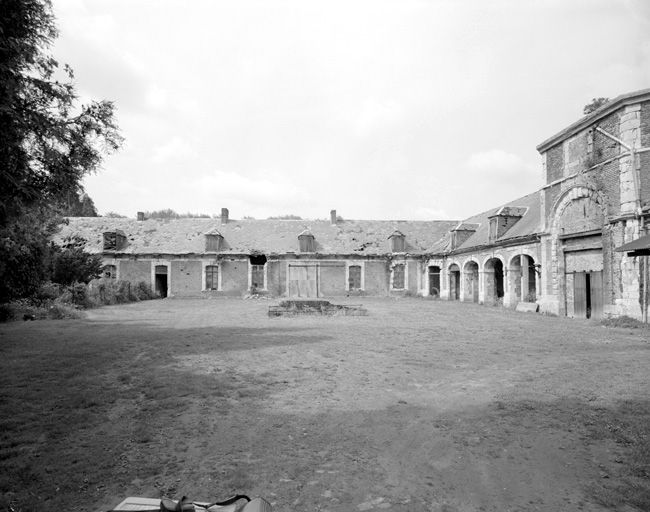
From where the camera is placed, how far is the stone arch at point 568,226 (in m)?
14.7

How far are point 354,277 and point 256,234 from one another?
343 inches

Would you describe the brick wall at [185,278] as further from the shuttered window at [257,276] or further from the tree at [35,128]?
the tree at [35,128]

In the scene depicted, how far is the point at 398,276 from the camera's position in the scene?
31500 millimetres

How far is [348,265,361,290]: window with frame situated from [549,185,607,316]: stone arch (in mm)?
16092

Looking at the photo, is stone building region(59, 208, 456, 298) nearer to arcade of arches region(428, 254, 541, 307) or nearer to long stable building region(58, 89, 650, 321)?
long stable building region(58, 89, 650, 321)

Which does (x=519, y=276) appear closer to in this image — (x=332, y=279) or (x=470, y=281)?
(x=470, y=281)

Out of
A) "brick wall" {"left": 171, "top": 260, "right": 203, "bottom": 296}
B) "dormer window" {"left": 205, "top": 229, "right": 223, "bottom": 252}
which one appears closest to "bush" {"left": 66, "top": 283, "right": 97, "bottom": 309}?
"brick wall" {"left": 171, "top": 260, "right": 203, "bottom": 296}

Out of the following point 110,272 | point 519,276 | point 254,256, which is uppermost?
point 254,256

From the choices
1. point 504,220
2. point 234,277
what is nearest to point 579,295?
point 504,220

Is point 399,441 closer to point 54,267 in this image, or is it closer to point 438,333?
point 438,333

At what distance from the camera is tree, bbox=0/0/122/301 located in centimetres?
534

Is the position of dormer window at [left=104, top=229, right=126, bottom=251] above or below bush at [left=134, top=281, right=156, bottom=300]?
above

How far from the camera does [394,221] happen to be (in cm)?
3516

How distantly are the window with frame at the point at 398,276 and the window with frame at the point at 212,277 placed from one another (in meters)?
13.6
